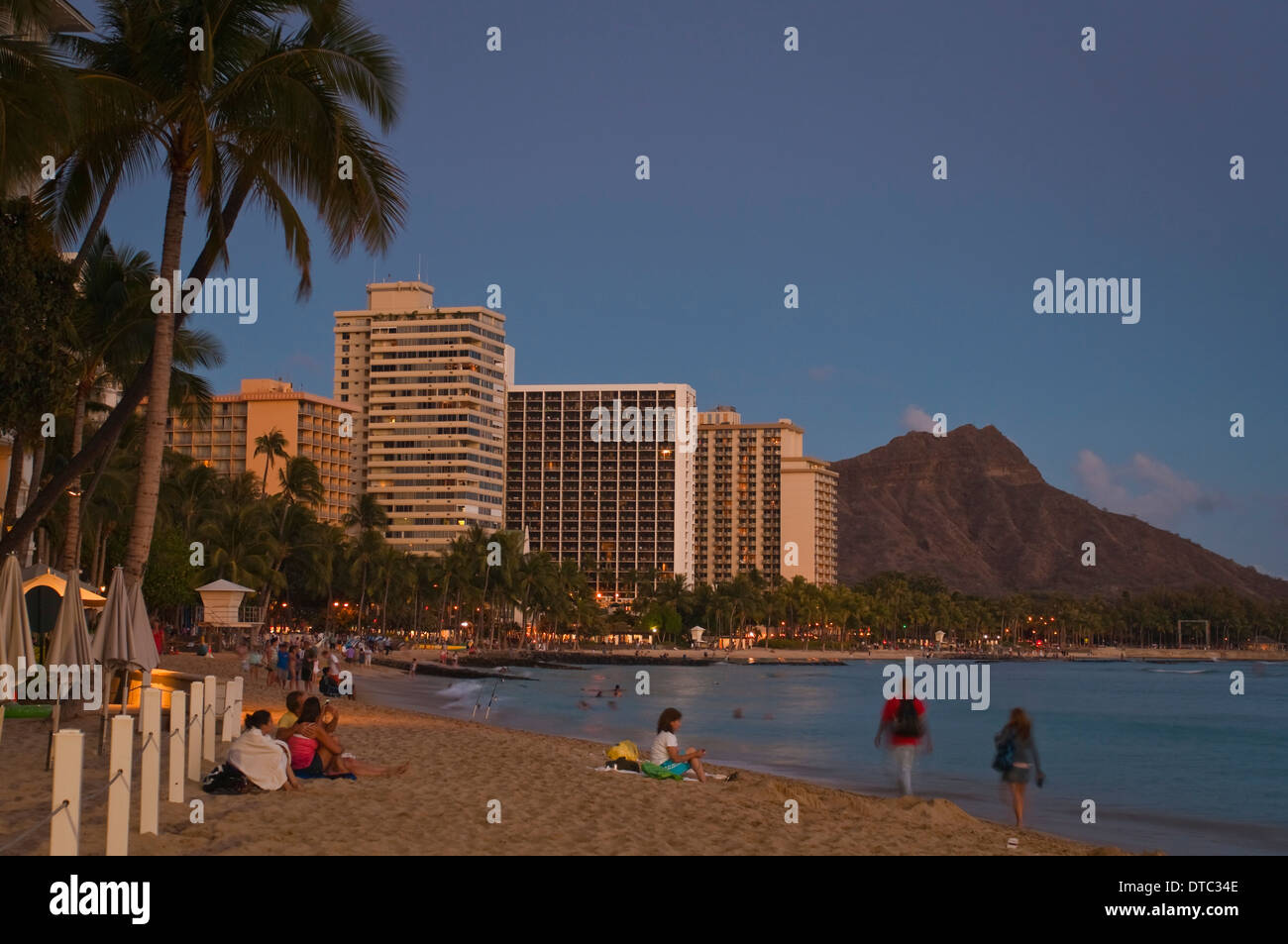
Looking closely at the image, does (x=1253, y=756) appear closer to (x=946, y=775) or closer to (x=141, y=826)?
(x=946, y=775)

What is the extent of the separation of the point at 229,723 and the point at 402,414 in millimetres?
145514

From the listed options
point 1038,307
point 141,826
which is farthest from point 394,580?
point 141,826

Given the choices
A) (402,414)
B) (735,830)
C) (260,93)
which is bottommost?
(735,830)

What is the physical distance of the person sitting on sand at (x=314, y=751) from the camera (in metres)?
13.7

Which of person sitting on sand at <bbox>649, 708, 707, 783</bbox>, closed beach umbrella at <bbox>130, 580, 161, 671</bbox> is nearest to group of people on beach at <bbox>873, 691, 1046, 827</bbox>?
person sitting on sand at <bbox>649, 708, 707, 783</bbox>

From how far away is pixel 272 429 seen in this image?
160m

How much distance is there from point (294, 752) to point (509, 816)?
9.81ft

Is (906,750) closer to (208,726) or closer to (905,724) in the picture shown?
(905,724)

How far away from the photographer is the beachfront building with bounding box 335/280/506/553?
155m

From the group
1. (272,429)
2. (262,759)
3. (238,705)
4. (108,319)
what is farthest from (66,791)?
Result: (272,429)

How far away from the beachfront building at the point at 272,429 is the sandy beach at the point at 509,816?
5654 inches

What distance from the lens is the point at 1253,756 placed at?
1638 inches

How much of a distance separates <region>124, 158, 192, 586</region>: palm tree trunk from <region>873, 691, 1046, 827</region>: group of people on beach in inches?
384
